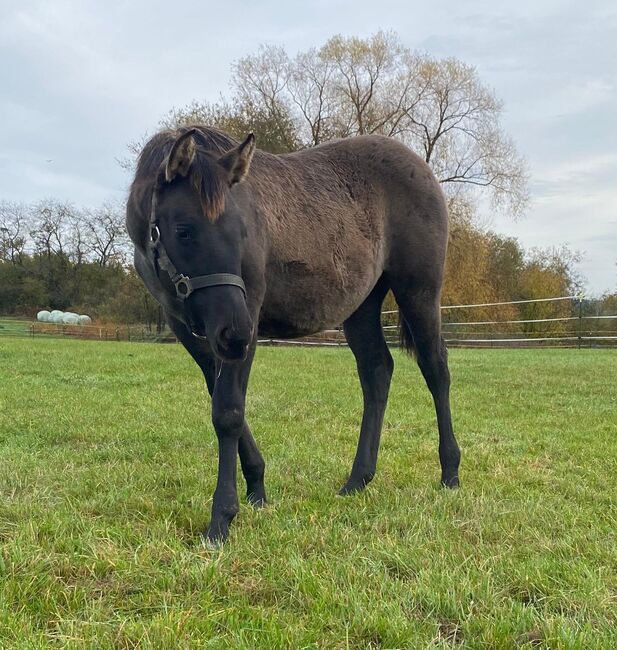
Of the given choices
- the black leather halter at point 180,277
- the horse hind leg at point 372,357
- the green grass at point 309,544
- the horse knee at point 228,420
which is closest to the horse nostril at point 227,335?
the black leather halter at point 180,277

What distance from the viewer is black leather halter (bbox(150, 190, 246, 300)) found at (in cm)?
226

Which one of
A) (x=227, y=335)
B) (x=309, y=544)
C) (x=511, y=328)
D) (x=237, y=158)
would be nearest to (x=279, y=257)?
(x=237, y=158)

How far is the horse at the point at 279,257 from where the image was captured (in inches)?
91.2

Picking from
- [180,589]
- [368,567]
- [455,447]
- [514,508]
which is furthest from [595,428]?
[180,589]

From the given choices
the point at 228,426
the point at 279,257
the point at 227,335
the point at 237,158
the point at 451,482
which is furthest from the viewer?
the point at 451,482

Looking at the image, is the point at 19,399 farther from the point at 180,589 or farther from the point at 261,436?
the point at 180,589

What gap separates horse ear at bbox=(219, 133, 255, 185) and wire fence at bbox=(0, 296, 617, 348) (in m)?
18.7

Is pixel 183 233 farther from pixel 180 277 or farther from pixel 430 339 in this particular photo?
pixel 430 339

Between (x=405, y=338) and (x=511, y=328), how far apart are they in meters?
24.6

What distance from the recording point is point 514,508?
283 cm

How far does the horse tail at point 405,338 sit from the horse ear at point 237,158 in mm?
1767

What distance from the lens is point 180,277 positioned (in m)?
2.30

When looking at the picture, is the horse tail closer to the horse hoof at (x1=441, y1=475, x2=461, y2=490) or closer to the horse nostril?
the horse hoof at (x1=441, y1=475, x2=461, y2=490)

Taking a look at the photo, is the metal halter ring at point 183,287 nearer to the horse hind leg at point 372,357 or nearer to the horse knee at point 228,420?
the horse knee at point 228,420
